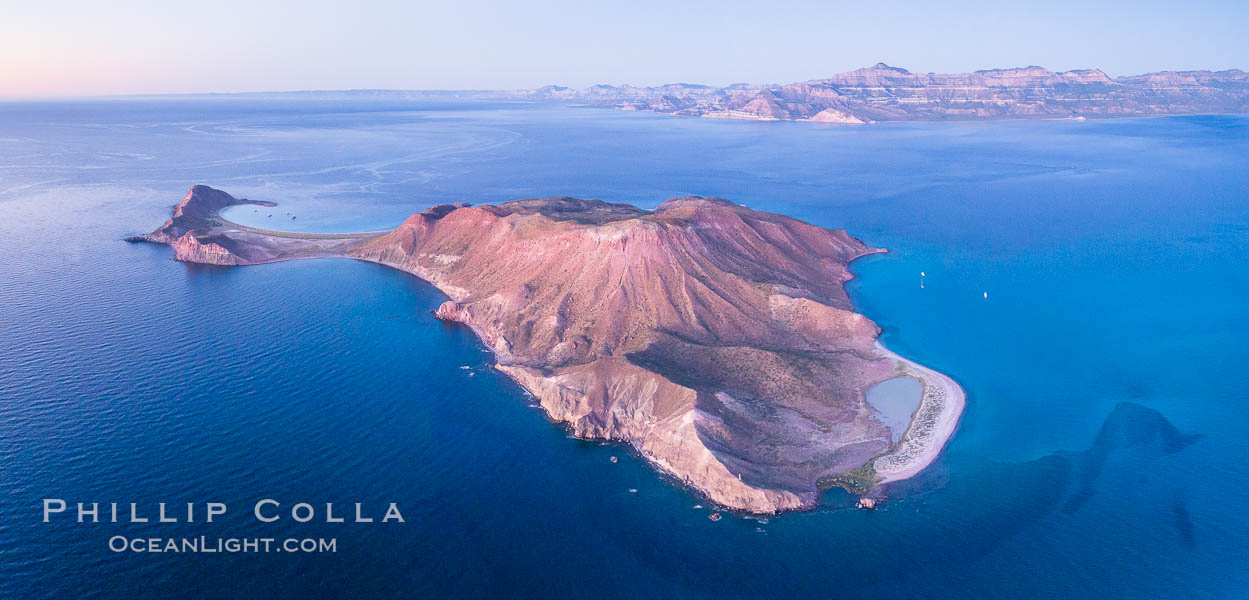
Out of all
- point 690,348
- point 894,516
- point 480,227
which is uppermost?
point 480,227

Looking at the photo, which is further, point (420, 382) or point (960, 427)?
point (420, 382)

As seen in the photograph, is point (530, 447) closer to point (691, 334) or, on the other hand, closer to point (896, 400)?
point (691, 334)

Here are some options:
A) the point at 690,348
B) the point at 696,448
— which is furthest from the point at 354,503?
the point at 690,348

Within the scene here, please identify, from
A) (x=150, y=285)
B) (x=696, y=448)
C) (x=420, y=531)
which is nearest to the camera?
(x=420, y=531)

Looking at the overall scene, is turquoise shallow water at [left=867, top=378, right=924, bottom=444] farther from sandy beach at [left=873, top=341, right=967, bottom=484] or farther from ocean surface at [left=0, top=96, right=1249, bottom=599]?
ocean surface at [left=0, top=96, right=1249, bottom=599]

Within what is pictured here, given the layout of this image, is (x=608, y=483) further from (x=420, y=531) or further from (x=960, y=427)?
(x=960, y=427)
